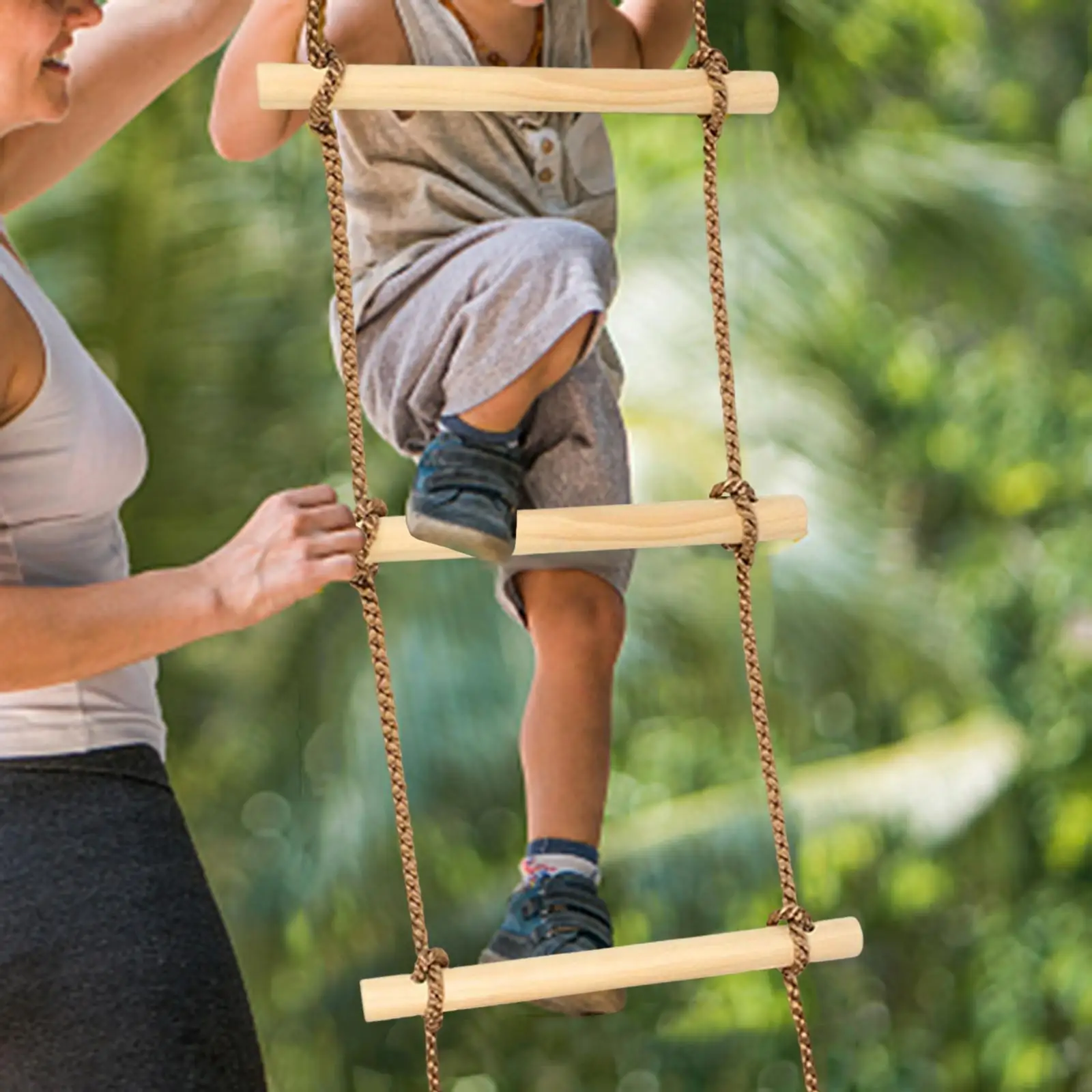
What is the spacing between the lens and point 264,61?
1129 millimetres

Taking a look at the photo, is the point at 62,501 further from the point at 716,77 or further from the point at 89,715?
the point at 716,77

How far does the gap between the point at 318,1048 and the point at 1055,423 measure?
1.87 meters

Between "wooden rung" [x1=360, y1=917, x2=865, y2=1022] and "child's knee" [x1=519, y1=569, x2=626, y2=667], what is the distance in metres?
0.23

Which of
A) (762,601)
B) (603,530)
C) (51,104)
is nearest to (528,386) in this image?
(603,530)

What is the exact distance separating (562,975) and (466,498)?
294 millimetres

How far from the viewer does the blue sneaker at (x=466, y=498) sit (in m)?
1.06

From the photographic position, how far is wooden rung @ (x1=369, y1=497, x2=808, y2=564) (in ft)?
3.47

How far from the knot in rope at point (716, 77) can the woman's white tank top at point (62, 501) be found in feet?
1.40

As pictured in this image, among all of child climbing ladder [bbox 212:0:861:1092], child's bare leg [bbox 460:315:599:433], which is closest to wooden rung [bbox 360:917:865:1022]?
child climbing ladder [bbox 212:0:861:1092]

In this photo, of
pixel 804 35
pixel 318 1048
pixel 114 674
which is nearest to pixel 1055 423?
pixel 804 35

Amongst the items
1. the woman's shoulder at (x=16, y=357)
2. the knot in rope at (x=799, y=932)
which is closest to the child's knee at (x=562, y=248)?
the woman's shoulder at (x=16, y=357)

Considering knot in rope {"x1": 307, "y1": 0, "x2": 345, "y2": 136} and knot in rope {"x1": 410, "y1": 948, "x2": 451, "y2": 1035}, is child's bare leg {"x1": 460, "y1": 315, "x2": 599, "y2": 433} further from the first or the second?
knot in rope {"x1": 410, "y1": 948, "x2": 451, "y2": 1035}

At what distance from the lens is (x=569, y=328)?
115 centimetres

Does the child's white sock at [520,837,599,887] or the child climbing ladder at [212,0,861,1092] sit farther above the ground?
the child climbing ladder at [212,0,861,1092]
